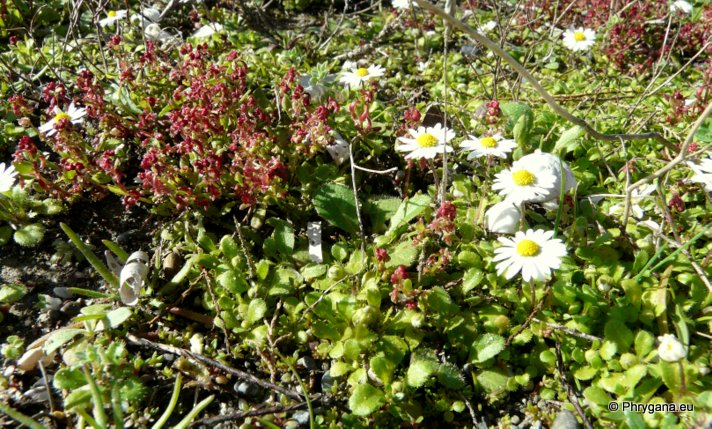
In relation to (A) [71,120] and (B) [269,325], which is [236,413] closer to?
(B) [269,325]

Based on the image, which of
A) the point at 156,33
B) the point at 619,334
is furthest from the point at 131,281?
the point at 156,33

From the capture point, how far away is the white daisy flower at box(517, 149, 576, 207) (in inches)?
90.7

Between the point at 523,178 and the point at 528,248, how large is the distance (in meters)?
0.32

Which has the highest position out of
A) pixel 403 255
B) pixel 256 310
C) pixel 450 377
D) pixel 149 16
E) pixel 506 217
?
pixel 149 16

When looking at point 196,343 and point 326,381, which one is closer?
point 326,381

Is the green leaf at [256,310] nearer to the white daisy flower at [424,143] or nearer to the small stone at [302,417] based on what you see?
the small stone at [302,417]

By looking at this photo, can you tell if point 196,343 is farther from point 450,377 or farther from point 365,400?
point 450,377

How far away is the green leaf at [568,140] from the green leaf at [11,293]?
257cm

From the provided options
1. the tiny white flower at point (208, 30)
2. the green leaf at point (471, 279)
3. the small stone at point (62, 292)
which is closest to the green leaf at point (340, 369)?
the green leaf at point (471, 279)

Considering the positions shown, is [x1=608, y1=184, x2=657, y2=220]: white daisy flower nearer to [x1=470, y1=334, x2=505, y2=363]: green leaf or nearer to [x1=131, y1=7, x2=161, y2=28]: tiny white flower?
[x1=470, y1=334, x2=505, y2=363]: green leaf

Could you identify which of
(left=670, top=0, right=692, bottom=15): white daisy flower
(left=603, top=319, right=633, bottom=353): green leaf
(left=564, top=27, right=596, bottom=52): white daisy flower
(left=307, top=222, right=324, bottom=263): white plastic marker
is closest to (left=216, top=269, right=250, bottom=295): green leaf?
(left=307, top=222, right=324, bottom=263): white plastic marker

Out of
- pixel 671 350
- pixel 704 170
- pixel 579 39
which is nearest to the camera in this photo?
pixel 671 350

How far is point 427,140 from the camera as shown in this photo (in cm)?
255

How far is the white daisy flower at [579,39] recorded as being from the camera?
3.79 metres
